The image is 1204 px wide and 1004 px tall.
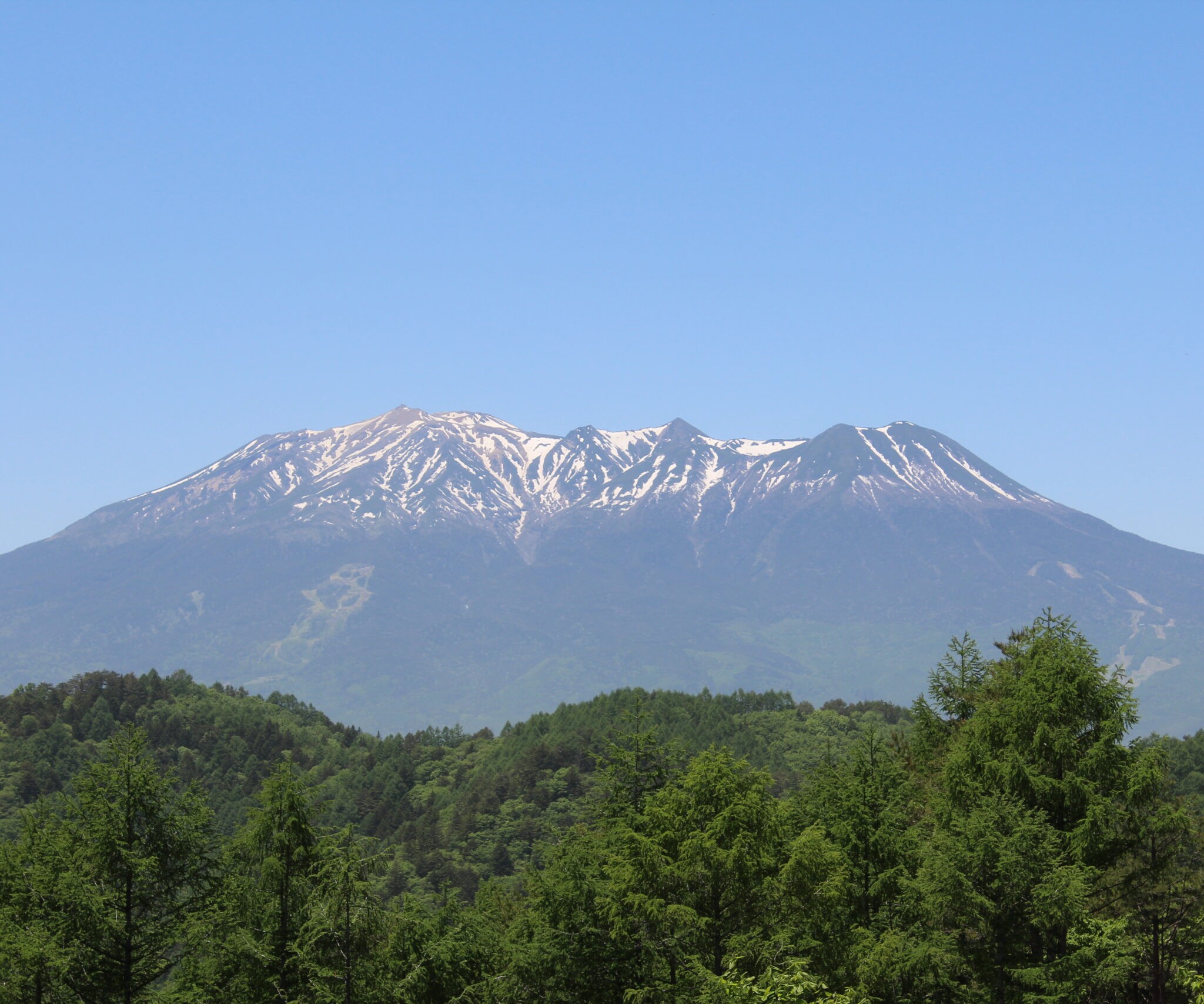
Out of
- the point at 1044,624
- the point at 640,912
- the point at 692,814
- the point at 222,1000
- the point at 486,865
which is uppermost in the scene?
the point at 1044,624

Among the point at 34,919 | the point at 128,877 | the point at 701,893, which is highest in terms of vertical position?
the point at 701,893

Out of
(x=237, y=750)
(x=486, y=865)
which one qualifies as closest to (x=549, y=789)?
(x=486, y=865)

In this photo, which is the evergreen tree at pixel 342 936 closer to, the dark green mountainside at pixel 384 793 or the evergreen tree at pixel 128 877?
the evergreen tree at pixel 128 877

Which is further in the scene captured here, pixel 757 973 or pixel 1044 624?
pixel 1044 624

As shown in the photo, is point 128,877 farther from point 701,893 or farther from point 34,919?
point 701,893

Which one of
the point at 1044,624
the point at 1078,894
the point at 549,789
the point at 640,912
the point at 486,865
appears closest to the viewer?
the point at 1078,894

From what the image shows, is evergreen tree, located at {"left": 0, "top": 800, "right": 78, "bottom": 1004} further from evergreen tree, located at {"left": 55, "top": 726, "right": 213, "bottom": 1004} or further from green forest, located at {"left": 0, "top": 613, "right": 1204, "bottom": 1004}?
evergreen tree, located at {"left": 55, "top": 726, "right": 213, "bottom": 1004}

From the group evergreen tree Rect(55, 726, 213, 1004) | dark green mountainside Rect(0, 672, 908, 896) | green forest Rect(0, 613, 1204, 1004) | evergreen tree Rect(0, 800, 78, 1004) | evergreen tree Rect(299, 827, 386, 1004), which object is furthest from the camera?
dark green mountainside Rect(0, 672, 908, 896)

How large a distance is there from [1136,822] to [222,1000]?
21.0 meters

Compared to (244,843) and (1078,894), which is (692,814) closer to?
(1078,894)

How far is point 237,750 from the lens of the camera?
199 m

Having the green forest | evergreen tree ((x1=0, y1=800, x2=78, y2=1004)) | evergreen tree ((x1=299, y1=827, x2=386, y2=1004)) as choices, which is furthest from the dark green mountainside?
evergreen tree ((x1=299, y1=827, x2=386, y2=1004))

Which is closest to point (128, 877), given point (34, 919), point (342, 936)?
point (34, 919)

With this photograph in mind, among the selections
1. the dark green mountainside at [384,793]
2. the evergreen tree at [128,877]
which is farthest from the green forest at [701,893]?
the dark green mountainside at [384,793]
